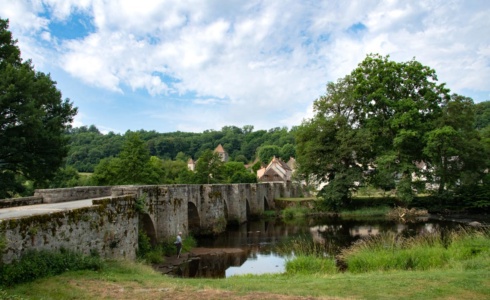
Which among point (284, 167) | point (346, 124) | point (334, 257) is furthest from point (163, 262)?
point (284, 167)

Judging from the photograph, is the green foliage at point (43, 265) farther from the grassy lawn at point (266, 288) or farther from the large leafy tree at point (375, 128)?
the large leafy tree at point (375, 128)

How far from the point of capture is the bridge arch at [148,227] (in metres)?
16.2

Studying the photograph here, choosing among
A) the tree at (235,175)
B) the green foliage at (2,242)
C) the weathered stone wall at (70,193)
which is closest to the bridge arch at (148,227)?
the weathered stone wall at (70,193)

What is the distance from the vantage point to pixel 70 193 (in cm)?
1627

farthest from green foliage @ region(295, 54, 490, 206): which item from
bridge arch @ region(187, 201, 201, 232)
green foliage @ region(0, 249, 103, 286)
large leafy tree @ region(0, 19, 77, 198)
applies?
green foliage @ region(0, 249, 103, 286)

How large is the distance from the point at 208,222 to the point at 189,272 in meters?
9.89

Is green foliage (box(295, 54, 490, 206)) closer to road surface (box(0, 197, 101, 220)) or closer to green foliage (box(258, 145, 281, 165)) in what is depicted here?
road surface (box(0, 197, 101, 220))

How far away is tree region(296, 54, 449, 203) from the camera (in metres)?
34.2

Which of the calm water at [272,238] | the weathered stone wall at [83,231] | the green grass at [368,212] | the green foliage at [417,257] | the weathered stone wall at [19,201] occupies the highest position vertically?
the weathered stone wall at [19,201]

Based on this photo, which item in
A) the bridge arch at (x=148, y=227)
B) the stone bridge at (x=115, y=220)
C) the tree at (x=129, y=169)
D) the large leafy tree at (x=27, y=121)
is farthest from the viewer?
the tree at (x=129, y=169)

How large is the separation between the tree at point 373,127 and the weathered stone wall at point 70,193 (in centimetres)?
2249

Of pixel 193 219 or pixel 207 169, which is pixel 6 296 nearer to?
pixel 193 219

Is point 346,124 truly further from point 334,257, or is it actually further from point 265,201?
point 334,257

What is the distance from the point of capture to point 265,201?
4191 centimetres
